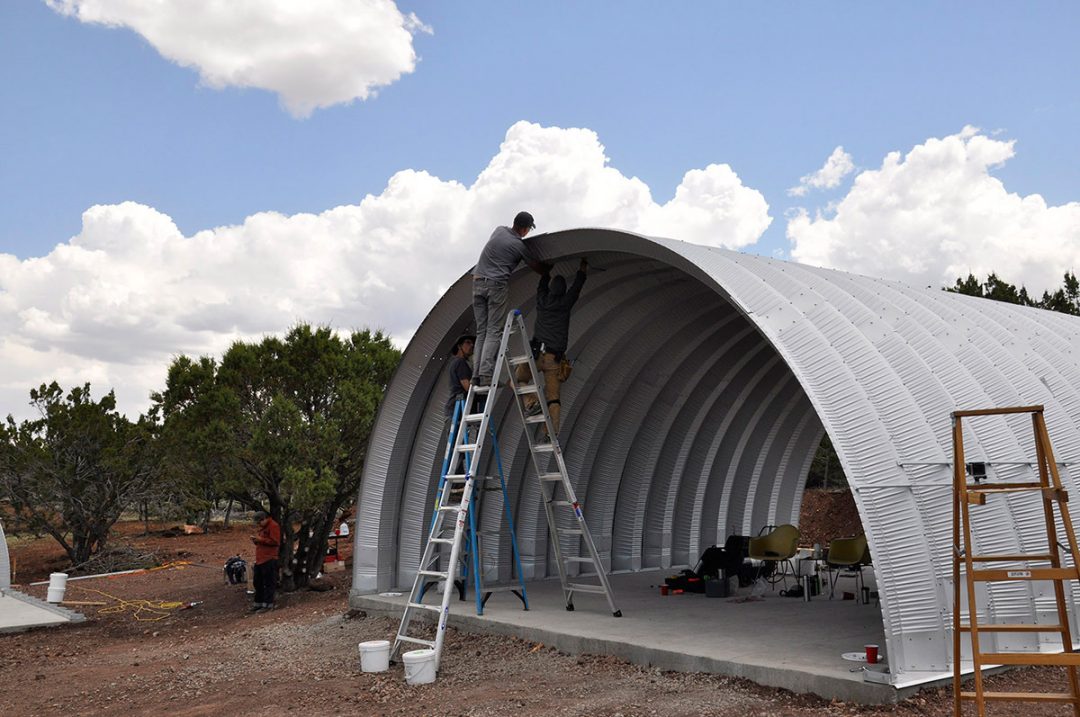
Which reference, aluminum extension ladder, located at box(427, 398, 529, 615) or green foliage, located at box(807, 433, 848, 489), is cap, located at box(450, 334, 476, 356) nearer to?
aluminum extension ladder, located at box(427, 398, 529, 615)

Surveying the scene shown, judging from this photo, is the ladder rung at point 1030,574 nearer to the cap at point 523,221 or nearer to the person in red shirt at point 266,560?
the cap at point 523,221

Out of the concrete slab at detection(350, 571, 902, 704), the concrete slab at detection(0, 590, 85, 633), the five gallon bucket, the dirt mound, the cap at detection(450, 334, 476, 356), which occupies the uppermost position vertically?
the cap at detection(450, 334, 476, 356)

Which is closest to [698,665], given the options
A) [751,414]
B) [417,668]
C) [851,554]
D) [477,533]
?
[417,668]

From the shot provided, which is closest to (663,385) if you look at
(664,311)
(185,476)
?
(664,311)

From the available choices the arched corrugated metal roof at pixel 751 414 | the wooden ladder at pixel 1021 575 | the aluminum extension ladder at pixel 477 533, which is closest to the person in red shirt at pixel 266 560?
the arched corrugated metal roof at pixel 751 414

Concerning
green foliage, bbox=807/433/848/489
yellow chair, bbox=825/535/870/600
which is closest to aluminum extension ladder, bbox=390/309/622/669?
yellow chair, bbox=825/535/870/600

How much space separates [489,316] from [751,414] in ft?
22.9

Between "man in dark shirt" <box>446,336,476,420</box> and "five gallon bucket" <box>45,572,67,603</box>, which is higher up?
"man in dark shirt" <box>446,336,476,420</box>

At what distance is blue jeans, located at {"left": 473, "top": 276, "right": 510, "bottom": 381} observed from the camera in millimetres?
Answer: 9930

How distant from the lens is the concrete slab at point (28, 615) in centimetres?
1289

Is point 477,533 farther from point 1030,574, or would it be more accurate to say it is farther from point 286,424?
point 1030,574

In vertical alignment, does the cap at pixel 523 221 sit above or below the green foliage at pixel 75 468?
above

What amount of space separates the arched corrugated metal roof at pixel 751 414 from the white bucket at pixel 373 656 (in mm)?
3522

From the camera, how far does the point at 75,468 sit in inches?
827
